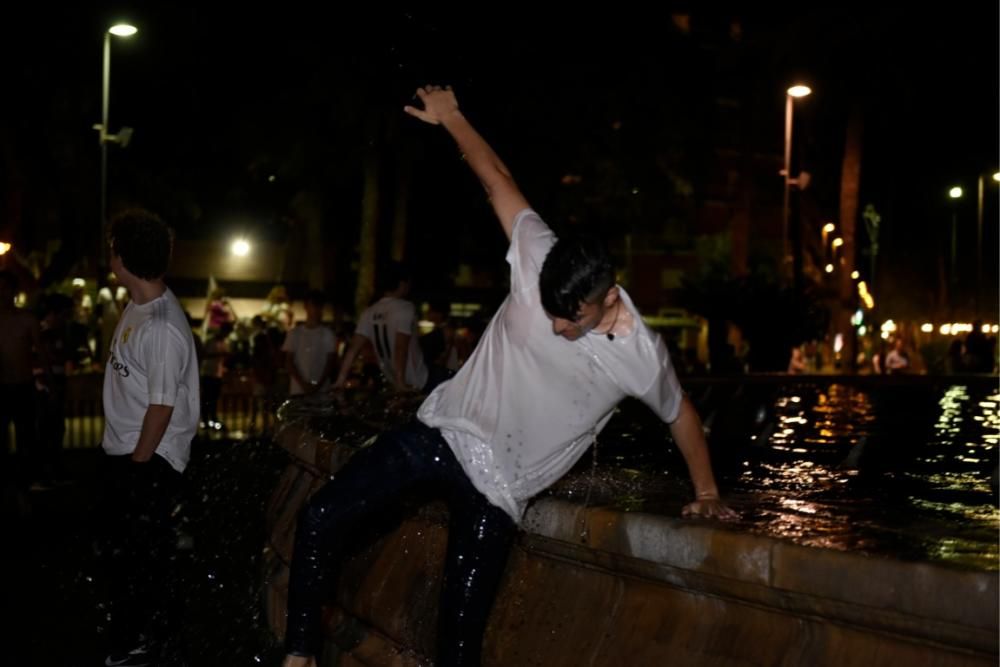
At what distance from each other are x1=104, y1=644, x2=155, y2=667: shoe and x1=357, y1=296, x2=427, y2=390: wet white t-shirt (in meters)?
6.01

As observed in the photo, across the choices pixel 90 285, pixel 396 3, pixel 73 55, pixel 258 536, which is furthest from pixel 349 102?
pixel 396 3

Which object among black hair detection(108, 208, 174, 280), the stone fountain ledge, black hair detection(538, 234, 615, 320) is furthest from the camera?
black hair detection(108, 208, 174, 280)

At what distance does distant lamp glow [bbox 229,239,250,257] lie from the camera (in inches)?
1767

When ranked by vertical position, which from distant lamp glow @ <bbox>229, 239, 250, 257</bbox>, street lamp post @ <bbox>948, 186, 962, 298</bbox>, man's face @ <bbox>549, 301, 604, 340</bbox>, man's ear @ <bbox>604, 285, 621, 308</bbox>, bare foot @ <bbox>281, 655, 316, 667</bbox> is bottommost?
bare foot @ <bbox>281, 655, 316, 667</bbox>

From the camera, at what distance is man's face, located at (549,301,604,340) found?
167 inches

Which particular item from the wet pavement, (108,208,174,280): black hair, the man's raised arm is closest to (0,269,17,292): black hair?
the wet pavement

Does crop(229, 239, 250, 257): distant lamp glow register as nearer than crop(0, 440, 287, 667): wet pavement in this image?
No

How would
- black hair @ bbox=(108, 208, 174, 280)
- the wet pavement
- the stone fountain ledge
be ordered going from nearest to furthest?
the stone fountain ledge, black hair @ bbox=(108, 208, 174, 280), the wet pavement

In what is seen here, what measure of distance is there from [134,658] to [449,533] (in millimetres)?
1965

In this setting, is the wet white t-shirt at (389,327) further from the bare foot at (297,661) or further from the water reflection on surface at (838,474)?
the bare foot at (297,661)

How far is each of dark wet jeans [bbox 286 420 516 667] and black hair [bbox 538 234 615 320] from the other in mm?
758

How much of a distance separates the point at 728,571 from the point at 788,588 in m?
0.24

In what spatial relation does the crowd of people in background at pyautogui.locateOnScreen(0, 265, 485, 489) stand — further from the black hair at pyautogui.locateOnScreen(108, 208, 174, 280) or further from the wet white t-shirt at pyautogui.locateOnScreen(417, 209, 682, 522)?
the wet white t-shirt at pyautogui.locateOnScreen(417, 209, 682, 522)

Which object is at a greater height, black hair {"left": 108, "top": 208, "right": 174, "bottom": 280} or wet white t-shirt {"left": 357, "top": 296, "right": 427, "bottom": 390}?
black hair {"left": 108, "top": 208, "right": 174, "bottom": 280}
